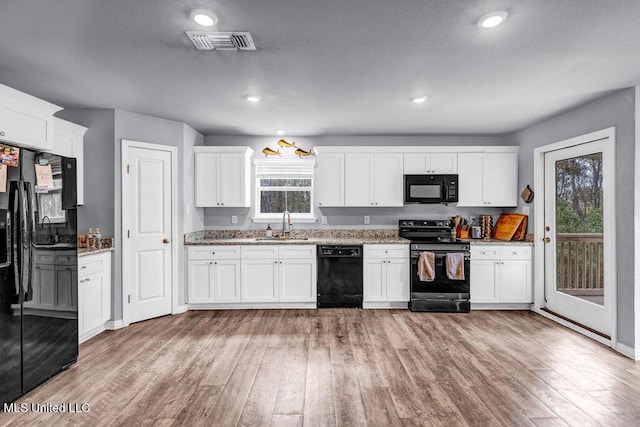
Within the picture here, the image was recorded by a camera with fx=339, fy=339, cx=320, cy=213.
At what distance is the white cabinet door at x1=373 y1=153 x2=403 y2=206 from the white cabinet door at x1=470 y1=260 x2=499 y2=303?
1323 mm

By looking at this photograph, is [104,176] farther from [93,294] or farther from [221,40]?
[221,40]

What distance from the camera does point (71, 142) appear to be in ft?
11.6

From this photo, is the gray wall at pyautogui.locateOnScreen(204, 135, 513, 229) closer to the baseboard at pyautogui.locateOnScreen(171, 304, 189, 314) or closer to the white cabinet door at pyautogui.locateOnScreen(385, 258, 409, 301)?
the white cabinet door at pyautogui.locateOnScreen(385, 258, 409, 301)

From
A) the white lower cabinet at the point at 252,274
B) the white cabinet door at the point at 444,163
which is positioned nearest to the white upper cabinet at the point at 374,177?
the white cabinet door at the point at 444,163

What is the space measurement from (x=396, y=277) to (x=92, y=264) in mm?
3490

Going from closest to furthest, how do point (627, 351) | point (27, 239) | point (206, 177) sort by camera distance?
point (27, 239) → point (627, 351) → point (206, 177)

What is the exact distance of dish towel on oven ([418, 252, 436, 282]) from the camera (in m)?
4.32

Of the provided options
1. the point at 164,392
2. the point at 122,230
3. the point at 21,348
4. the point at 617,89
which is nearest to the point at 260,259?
the point at 122,230

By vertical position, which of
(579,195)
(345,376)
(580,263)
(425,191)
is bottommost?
(345,376)

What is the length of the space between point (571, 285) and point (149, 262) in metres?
4.95

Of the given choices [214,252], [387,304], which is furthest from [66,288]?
[387,304]

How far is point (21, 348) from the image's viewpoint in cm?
232

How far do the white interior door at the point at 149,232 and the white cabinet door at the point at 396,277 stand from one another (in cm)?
278

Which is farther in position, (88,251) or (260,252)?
(260,252)
